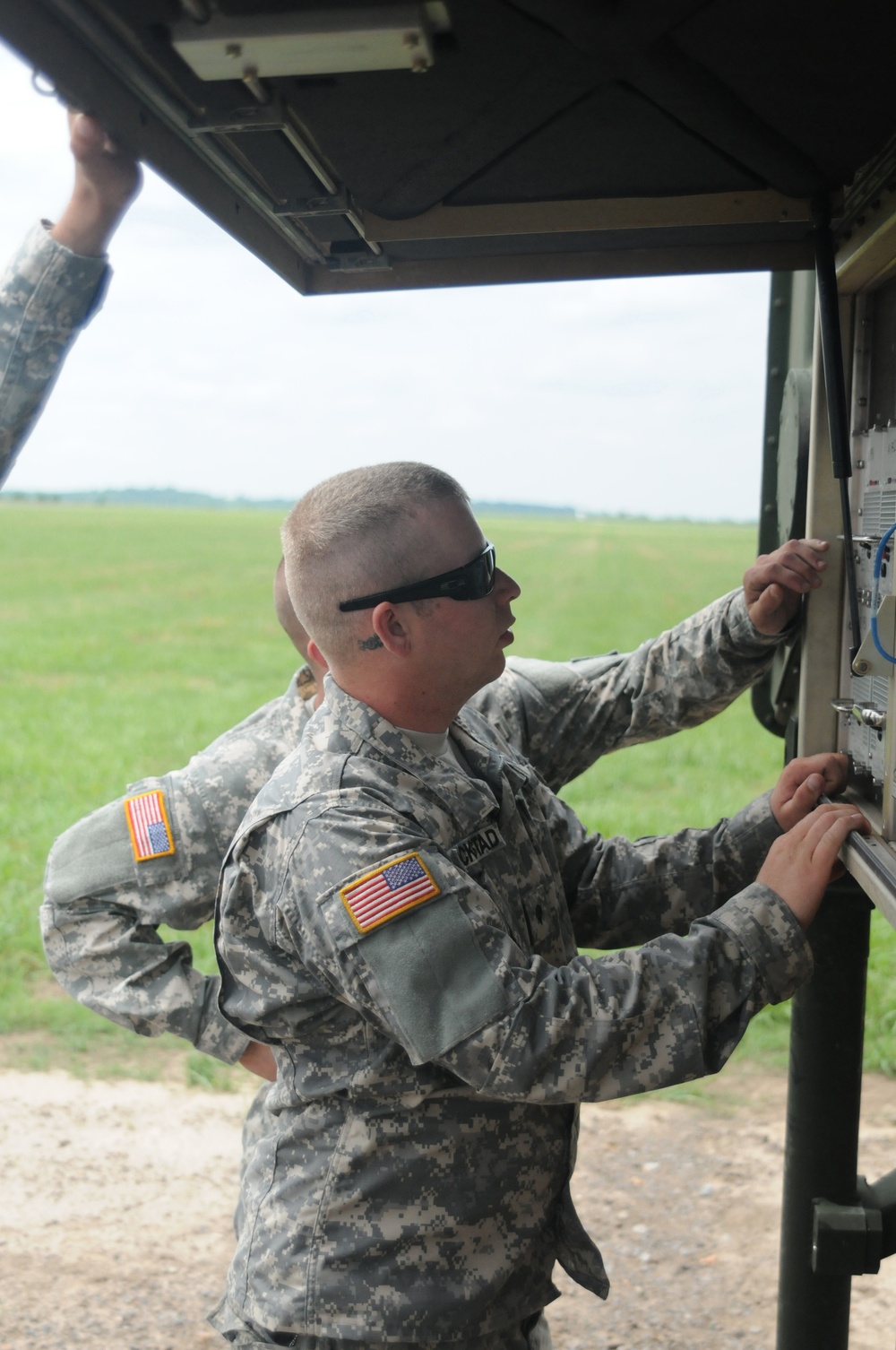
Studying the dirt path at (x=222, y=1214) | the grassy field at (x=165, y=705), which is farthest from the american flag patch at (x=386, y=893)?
the grassy field at (x=165, y=705)

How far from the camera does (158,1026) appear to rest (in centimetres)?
239

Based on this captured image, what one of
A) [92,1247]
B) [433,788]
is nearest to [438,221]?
[433,788]

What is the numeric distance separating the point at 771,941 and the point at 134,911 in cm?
131

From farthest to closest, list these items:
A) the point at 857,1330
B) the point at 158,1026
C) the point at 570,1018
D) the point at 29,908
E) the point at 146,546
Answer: the point at 146,546 < the point at 29,908 < the point at 857,1330 < the point at 158,1026 < the point at 570,1018

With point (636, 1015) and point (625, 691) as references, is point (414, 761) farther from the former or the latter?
point (625, 691)

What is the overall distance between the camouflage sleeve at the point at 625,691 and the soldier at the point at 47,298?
1022mm

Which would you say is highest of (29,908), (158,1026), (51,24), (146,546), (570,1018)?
(146,546)

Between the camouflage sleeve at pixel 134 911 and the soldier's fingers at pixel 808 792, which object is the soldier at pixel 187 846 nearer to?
the camouflage sleeve at pixel 134 911

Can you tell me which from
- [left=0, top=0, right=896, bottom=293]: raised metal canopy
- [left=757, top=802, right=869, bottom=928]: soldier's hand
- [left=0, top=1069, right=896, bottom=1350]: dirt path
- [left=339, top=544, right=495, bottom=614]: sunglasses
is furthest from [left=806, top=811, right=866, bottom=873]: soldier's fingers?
[left=0, top=1069, right=896, bottom=1350]: dirt path

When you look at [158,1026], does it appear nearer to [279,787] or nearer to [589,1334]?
[279,787]

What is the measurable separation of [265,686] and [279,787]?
12558 millimetres

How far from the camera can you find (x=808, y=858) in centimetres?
173

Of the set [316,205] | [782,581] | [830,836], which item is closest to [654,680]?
[782,581]

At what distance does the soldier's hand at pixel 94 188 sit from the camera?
164 centimetres
